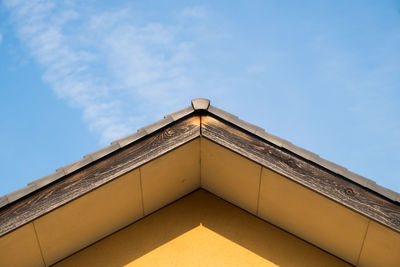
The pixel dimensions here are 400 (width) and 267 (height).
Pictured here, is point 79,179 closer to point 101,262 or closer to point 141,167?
point 141,167

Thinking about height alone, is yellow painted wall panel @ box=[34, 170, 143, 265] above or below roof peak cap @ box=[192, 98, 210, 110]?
below

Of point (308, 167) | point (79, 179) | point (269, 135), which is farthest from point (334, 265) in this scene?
point (79, 179)

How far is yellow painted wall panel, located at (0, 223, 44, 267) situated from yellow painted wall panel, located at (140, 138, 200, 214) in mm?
1104

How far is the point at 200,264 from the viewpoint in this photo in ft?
13.8

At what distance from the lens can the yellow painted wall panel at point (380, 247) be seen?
3744 mm

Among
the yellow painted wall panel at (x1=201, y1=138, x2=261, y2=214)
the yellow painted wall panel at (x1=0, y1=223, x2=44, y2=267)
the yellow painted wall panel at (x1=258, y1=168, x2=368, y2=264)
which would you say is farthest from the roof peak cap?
the yellow painted wall panel at (x1=0, y1=223, x2=44, y2=267)

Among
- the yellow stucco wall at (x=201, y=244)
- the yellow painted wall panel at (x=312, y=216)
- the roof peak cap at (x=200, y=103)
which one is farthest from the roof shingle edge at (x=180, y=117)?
the yellow stucco wall at (x=201, y=244)

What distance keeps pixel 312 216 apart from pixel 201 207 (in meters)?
1.23

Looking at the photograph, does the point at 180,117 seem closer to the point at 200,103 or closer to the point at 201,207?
the point at 200,103

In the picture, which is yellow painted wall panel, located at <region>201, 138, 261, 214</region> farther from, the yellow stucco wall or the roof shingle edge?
the roof shingle edge

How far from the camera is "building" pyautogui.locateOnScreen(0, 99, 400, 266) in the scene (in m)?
3.65

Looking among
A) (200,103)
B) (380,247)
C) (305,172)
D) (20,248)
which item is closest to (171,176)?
(200,103)

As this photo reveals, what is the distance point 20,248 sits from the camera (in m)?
3.84

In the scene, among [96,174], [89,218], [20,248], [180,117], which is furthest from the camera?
[89,218]
